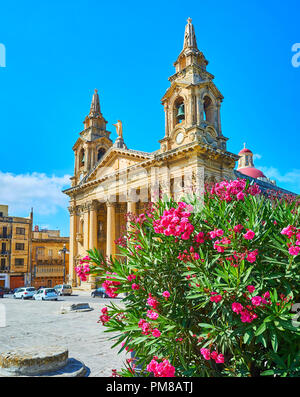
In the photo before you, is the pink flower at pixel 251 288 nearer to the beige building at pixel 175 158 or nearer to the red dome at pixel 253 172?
the beige building at pixel 175 158

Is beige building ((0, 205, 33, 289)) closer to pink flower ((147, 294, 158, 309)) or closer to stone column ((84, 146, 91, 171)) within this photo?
stone column ((84, 146, 91, 171))

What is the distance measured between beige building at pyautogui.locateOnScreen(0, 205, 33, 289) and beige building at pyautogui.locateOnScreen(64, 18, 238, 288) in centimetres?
1445

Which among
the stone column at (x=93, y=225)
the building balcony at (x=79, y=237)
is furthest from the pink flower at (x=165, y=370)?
the building balcony at (x=79, y=237)

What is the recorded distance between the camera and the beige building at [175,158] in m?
24.2

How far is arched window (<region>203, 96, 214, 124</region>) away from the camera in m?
26.8

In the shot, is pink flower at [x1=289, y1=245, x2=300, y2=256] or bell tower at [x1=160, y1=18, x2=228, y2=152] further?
bell tower at [x1=160, y1=18, x2=228, y2=152]

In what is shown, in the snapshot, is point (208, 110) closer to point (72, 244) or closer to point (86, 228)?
point (86, 228)

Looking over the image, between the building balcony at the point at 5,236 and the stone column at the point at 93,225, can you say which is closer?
the stone column at the point at 93,225

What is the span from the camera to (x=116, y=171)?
103ft

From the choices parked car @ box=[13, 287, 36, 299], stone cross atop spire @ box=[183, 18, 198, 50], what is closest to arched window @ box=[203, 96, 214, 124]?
stone cross atop spire @ box=[183, 18, 198, 50]

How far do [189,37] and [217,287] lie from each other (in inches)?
1078
